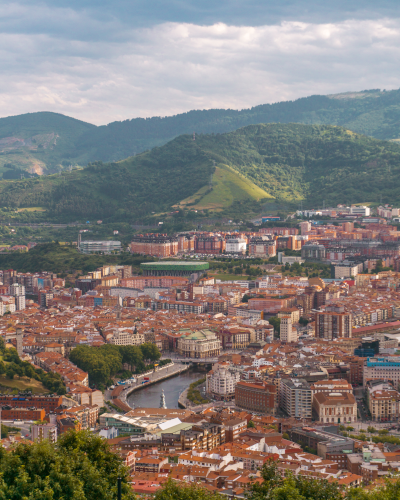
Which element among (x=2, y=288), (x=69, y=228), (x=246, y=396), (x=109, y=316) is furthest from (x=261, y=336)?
(x=69, y=228)

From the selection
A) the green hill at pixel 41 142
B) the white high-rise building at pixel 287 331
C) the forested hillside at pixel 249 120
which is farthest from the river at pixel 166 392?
the forested hillside at pixel 249 120

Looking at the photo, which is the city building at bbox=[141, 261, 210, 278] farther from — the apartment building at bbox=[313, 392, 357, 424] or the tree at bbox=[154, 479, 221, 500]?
the tree at bbox=[154, 479, 221, 500]

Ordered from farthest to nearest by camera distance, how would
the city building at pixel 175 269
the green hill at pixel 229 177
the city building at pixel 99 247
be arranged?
1. the green hill at pixel 229 177
2. the city building at pixel 99 247
3. the city building at pixel 175 269

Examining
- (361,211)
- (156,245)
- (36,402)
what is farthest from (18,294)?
(361,211)

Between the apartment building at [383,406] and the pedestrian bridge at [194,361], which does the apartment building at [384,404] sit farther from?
the pedestrian bridge at [194,361]

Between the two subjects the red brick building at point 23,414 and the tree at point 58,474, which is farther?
the red brick building at point 23,414

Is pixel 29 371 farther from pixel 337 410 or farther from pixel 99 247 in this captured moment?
pixel 99 247

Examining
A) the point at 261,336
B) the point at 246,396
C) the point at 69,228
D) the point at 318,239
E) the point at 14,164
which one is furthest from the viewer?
the point at 14,164

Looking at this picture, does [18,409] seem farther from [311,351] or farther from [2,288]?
[2,288]
